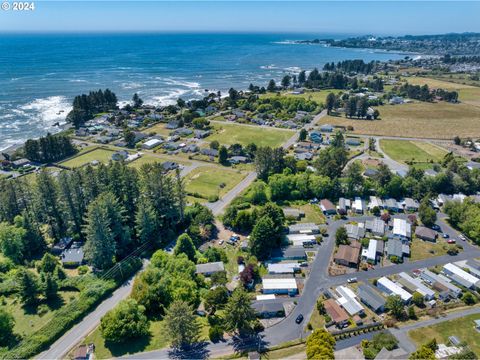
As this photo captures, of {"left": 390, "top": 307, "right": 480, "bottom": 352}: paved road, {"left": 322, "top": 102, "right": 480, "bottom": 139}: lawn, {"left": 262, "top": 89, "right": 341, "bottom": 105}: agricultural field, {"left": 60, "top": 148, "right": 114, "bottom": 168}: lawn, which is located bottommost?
{"left": 390, "top": 307, "right": 480, "bottom": 352}: paved road

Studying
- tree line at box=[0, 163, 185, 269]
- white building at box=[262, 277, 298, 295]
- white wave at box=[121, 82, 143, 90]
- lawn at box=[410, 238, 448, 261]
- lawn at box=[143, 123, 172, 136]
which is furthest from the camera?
white wave at box=[121, 82, 143, 90]

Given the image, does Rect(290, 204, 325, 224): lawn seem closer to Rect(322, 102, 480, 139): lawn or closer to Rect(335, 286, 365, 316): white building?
Rect(335, 286, 365, 316): white building

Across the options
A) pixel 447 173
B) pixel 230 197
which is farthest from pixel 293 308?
pixel 447 173

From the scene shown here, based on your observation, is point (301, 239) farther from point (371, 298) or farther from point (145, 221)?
point (145, 221)

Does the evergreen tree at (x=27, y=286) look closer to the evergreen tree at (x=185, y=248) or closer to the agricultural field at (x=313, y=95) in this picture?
the evergreen tree at (x=185, y=248)

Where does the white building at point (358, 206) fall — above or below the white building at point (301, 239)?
above

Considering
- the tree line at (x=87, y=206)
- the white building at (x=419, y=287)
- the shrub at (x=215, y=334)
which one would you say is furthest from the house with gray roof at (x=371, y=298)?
the tree line at (x=87, y=206)

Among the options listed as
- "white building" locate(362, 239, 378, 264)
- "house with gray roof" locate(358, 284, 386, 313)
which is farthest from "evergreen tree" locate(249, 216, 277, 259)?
"white building" locate(362, 239, 378, 264)
